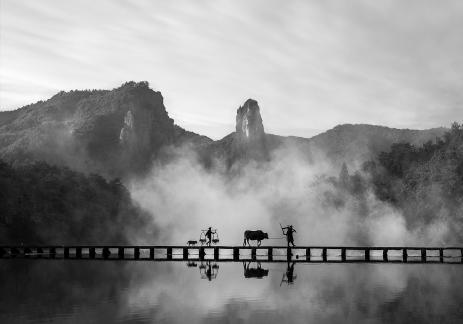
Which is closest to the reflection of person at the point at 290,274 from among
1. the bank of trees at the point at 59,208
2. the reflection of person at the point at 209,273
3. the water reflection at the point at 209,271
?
the water reflection at the point at 209,271

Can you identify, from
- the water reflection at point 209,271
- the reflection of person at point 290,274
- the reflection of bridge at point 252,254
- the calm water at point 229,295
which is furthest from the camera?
the reflection of bridge at point 252,254

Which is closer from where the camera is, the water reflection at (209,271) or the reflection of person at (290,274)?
the reflection of person at (290,274)

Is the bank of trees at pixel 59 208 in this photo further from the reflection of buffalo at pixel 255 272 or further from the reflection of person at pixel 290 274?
the reflection of person at pixel 290 274

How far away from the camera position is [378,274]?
2056 inches

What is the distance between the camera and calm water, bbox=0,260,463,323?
30359 mm

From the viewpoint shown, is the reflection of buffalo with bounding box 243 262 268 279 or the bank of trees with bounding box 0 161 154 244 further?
the bank of trees with bounding box 0 161 154 244

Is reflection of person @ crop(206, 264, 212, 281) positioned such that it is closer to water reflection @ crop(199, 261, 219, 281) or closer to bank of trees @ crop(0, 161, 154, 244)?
water reflection @ crop(199, 261, 219, 281)

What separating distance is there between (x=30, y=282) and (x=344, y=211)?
99.8 metres

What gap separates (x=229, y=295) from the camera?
37.4 m

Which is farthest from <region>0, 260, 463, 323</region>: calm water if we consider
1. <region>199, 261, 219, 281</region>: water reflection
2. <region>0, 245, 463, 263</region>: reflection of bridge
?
<region>0, 245, 463, 263</region>: reflection of bridge

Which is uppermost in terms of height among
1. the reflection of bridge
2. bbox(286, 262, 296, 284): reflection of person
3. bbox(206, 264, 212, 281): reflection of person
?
the reflection of bridge

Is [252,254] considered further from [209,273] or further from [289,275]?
[289,275]

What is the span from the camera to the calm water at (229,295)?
99.6ft

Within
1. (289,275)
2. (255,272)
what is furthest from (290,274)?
(255,272)
